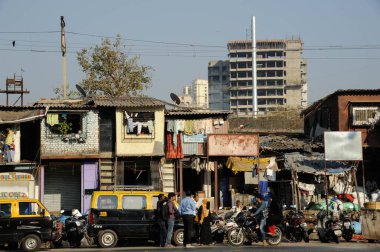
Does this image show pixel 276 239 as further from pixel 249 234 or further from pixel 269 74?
pixel 269 74

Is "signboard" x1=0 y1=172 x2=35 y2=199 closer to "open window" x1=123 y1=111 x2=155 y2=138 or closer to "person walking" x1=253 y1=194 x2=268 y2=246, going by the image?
→ "open window" x1=123 y1=111 x2=155 y2=138

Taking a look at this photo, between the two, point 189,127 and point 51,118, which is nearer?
point 51,118

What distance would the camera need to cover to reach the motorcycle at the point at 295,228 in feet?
80.3

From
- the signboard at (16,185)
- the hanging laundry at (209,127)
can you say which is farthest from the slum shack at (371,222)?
the signboard at (16,185)

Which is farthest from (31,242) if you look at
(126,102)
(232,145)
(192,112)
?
(232,145)

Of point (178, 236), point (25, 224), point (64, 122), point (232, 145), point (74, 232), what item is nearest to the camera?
point (25, 224)

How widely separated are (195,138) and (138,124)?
3189 millimetres

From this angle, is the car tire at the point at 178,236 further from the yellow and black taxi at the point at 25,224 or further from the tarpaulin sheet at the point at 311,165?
the tarpaulin sheet at the point at 311,165

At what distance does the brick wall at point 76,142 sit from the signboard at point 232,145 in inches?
227

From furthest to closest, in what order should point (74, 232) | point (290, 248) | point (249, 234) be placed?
point (74, 232) → point (249, 234) → point (290, 248)

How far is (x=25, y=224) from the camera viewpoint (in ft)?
73.7

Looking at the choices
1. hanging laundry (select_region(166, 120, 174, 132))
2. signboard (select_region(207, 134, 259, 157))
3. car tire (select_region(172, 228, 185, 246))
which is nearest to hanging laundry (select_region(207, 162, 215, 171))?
signboard (select_region(207, 134, 259, 157))

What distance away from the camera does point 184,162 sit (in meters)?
36.9

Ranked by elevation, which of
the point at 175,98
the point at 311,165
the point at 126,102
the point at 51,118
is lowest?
the point at 311,165
